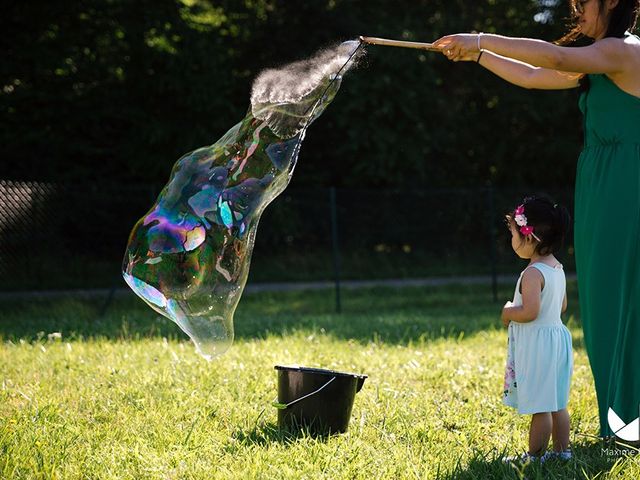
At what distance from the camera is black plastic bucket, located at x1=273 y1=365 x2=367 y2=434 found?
158 inches

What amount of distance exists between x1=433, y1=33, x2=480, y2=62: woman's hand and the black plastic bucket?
5.32 feet

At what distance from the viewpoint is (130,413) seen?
4.46 m

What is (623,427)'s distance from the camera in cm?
382

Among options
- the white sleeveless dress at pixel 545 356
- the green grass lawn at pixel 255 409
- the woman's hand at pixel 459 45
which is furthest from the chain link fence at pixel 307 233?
the white sleeveless dress at pixel 545 356

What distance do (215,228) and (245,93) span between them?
12351 mm

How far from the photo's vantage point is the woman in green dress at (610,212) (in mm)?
3781

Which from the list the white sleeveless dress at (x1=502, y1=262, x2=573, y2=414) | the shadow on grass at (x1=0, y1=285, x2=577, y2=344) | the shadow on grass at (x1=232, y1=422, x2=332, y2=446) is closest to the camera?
the white sleeveless dress at (x1=502, y1=262, x2=573, y2=414)

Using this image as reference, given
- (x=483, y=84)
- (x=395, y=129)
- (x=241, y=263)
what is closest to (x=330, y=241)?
(x=395, y=129)

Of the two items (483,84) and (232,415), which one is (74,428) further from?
(483,84)

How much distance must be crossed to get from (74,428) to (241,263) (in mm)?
1182

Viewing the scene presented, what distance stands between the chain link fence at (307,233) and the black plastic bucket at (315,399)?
6.94 metres

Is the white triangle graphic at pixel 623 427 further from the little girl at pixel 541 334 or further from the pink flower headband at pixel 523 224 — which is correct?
the pink flower headband at pixel 523 224

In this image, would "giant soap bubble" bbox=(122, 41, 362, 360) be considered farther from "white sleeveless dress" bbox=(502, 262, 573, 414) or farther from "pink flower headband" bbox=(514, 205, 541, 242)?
"white sleeveless dress" bbox=(502, 262, 573, 414)

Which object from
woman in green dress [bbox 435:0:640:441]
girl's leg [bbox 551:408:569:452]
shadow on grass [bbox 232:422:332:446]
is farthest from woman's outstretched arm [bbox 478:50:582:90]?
shadow on grass [bbox 232:422:332:446]
